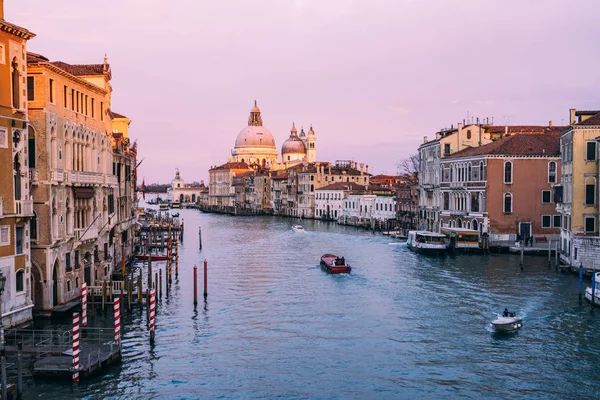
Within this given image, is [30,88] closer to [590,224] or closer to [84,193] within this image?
[84,193]

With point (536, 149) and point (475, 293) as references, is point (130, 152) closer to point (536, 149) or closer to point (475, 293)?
point (475, 293)

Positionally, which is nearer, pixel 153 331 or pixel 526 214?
pixel 153 331

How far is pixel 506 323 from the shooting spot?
19922mm

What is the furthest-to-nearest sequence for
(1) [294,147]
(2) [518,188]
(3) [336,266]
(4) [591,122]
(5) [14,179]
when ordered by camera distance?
(1) [294,147]
(2) [518,188]
(3) [336,266]
(4) [591,122]
(5) [14,179]

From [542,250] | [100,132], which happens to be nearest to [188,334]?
[100,132]

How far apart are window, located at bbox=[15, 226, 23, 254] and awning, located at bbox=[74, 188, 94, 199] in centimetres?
389

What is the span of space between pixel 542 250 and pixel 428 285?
12543mm

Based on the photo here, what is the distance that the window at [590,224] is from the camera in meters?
28.7

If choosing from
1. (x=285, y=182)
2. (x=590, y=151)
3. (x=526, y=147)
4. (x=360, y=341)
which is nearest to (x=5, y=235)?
(x=360, y=341)

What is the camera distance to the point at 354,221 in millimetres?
73938

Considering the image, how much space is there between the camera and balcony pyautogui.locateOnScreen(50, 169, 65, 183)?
65.3 ft

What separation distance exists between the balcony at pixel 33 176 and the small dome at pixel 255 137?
12601cm

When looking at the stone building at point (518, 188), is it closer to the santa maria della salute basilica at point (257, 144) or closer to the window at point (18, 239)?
the window at point (18, 239)

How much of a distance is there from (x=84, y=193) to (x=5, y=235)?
5.19 metres
